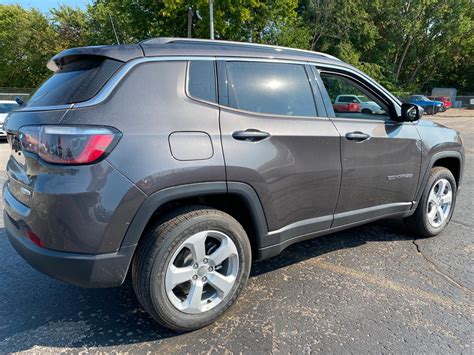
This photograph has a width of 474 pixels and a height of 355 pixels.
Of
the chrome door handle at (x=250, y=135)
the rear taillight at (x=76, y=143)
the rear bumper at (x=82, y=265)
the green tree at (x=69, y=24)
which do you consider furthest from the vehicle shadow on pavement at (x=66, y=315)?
the green tree at (x=69, y=24)

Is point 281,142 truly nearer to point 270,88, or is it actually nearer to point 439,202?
point 270,88

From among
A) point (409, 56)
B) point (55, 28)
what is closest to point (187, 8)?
point (55, 28)

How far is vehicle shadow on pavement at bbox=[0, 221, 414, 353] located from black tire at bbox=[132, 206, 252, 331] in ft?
0.60

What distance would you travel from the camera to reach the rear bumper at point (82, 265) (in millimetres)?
2166

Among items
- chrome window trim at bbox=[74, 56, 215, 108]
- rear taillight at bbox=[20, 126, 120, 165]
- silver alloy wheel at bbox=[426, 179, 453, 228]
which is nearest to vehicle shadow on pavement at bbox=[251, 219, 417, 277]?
silver alloy wheel at bbox=[426, 179, 453, 228]

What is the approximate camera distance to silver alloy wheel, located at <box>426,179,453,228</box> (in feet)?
13.5

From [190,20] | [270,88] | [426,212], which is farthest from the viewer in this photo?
[190,20]

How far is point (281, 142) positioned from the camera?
8.94 ft

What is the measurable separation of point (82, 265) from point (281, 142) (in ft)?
5.02

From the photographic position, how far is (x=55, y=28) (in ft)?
134

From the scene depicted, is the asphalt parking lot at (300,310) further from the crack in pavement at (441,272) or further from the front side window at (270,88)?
the front side window at (270,88)

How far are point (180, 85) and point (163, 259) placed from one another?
1.10 metres

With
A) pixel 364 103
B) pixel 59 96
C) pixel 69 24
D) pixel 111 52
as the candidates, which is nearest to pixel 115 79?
pixel 111 52

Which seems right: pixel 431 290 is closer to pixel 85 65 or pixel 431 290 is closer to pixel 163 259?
pixel 163 259
